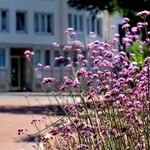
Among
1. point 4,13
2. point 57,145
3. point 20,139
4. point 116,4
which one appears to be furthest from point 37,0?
point 57,145

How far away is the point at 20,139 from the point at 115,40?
8403 millimetres

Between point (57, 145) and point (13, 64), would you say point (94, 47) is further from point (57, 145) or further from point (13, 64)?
point (13, 64)

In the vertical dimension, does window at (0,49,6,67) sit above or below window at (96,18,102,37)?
below

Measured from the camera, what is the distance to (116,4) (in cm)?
2848

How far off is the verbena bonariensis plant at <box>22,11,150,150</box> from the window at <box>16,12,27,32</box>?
51.9 metres

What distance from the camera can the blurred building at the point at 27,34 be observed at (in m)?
58.0

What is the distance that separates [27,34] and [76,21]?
628cm

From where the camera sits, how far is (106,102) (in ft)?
23.0

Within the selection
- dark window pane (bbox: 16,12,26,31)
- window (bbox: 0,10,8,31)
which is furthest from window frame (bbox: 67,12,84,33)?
window (bbox: 0,10,8,31)

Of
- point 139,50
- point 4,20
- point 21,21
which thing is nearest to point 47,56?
point 21,21

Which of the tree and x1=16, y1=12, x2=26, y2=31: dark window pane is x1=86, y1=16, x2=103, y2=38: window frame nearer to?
x1=16, y1=12, x2=26, y2=31: dark window pane

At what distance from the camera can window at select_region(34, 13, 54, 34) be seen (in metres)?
60.8

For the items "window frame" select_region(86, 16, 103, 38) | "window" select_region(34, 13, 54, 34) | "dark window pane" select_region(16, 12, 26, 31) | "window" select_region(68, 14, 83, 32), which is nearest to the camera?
"dark window pane" select_region(16, 12, 26, 31)

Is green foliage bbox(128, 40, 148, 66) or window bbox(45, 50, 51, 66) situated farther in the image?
window bbox(45, 50, 51, 66)
